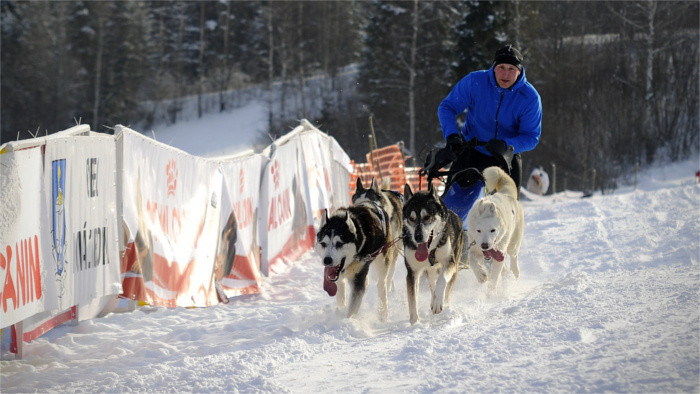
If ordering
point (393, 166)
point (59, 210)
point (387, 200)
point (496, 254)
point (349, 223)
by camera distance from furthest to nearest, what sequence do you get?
point (393, 166), point (387, 200), point (496, 254), point (349, 223), point (59, 210)

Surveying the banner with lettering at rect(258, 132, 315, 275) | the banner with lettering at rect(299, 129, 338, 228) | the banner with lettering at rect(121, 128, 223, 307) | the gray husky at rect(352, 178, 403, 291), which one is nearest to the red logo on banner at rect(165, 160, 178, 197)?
the banner with lettering at rect(121, 128, 223, 307)

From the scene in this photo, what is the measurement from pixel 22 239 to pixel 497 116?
143 inches

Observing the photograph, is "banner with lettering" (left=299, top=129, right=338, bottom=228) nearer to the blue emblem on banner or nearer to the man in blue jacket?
the man in blue jacket

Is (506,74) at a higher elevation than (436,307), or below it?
higher

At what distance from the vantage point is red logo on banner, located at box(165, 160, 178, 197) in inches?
222

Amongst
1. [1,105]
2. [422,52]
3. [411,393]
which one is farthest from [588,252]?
[1,105]

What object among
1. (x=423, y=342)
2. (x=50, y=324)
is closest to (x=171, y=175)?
(x=50, y=324)

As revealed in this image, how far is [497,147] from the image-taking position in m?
5.36

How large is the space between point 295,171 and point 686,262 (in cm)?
477

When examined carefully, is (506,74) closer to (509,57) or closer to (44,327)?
(509,57)

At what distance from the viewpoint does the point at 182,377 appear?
3664mm

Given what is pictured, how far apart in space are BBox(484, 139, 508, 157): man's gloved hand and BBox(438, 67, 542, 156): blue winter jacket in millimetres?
288

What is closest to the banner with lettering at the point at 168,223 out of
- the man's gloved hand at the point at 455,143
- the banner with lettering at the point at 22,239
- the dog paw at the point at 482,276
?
the banner with lettering at the point at 22,239

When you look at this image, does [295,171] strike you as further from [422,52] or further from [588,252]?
[422,52]
